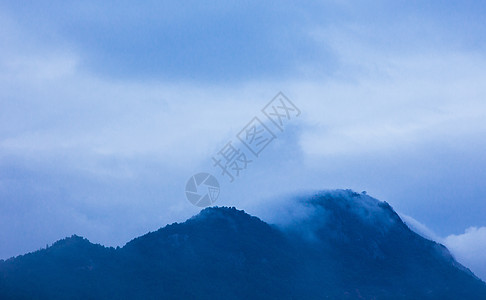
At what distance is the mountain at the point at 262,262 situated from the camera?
208 feet

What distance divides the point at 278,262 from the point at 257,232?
5.77m

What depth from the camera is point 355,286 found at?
7212cm

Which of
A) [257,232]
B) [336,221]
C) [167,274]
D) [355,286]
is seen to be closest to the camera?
[167,274]

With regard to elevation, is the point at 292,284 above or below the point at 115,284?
below

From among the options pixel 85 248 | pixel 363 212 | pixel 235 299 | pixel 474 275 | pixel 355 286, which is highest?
pixel 85 248

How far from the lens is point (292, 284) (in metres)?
70.5

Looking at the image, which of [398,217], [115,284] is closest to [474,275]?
[398,217]

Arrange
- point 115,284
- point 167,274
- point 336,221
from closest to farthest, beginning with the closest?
point 115,284 → point 167,274 → point 336,221

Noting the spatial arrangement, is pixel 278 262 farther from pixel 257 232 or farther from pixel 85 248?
pixel 85 248

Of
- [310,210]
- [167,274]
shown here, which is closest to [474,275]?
[310,210]

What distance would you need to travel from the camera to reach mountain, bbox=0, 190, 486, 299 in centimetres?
6341

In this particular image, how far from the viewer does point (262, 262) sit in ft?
238

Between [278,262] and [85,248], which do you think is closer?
[85,248]

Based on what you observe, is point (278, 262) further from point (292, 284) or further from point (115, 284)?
point (115, 284)
